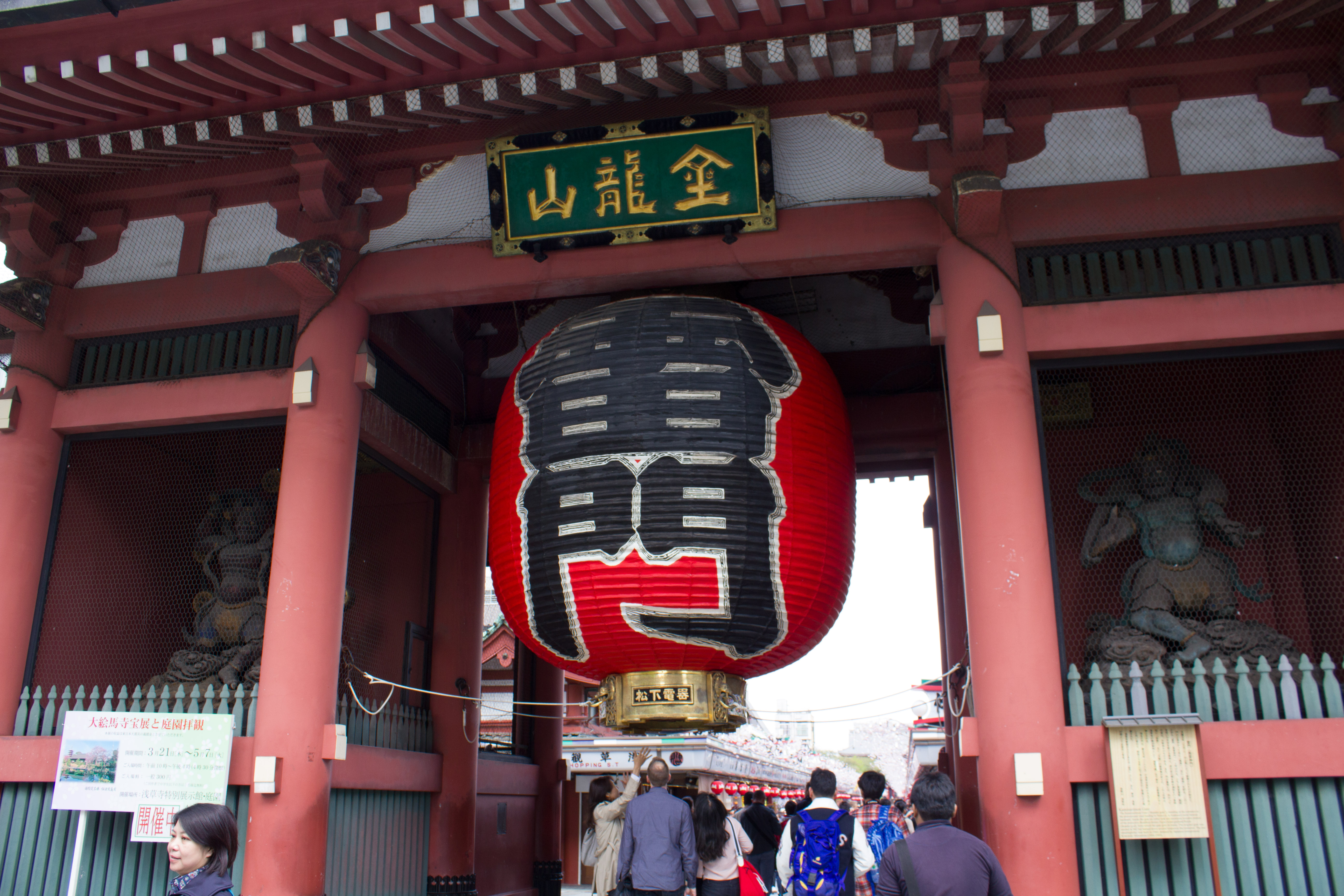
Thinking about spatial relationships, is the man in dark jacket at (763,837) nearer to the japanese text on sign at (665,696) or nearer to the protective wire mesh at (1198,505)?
the japanese text on sign at (665,696)

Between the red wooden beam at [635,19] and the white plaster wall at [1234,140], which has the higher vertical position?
the red wooden beam at [635,19]

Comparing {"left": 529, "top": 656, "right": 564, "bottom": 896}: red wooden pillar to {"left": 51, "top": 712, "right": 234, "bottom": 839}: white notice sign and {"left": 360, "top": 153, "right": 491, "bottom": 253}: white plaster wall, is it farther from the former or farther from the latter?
{"left": 360, "top": 153, "right": 491, "bottom": 253}: white plaster wall

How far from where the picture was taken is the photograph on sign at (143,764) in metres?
5.39

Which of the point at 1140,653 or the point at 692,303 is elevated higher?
the point at 692,303

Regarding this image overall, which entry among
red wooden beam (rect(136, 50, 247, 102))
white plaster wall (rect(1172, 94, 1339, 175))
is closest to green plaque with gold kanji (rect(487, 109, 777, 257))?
red wooden beam (rect(136, 50, 247, 102))

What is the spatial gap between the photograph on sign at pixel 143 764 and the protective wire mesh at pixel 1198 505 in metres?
4.76

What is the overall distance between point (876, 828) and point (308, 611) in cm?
355

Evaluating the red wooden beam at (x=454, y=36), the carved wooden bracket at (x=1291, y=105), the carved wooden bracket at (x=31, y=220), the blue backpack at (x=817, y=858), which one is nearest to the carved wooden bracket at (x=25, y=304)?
the carved wooden bracket at (x=31, y=220)

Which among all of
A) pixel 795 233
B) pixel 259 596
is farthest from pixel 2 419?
pixel 795 233

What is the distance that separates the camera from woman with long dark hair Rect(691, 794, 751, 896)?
547 cm

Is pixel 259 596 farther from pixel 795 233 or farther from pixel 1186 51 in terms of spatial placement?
pixel 1186 51

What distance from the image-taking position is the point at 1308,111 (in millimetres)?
5758

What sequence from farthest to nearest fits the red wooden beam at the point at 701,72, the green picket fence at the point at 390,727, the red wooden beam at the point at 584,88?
the green picket fence at the point at 390,727 → the red wooden beam at the point at 584,88 → the red wooden beam at the point at 701,72

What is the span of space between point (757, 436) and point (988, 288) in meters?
1.59
